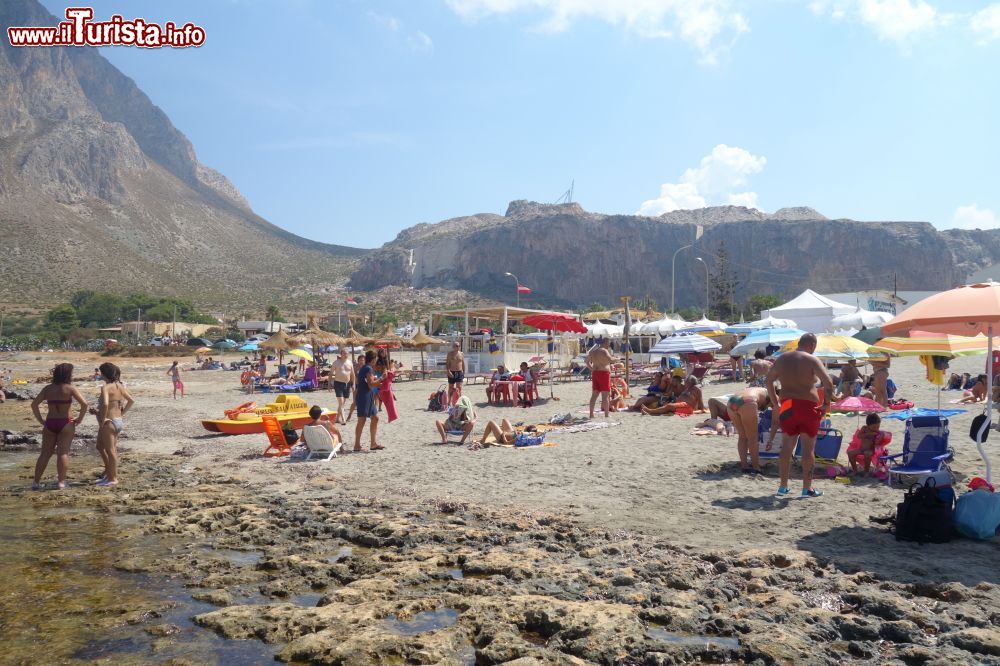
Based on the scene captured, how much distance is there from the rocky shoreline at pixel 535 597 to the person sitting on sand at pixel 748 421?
257cm

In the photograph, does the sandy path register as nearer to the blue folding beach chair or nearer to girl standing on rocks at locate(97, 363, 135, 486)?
the blue folding beach chair

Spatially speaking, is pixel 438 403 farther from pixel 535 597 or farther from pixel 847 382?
pixel 535 597

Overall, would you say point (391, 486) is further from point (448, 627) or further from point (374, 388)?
point (448, 627)

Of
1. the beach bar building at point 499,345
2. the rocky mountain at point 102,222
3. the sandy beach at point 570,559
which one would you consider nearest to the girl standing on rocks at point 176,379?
the beach bar building at point 499,345

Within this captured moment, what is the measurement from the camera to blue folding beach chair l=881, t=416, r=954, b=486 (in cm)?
612

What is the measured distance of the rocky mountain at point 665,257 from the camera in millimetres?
102250

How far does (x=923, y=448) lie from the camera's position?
6219 millimetres

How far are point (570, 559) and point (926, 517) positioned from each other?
250cm

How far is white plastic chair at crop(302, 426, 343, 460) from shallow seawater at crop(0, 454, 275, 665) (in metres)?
2.90

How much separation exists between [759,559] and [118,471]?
8253 mm

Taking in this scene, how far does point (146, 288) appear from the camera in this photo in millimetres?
71562

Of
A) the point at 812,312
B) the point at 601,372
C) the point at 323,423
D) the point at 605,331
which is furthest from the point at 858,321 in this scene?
the point at 323,423

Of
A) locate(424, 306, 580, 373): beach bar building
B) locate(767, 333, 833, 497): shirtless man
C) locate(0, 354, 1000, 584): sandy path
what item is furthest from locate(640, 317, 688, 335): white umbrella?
locate(767, 333, 833, 497): shirtless man

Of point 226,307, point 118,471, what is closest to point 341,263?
point 226,307
